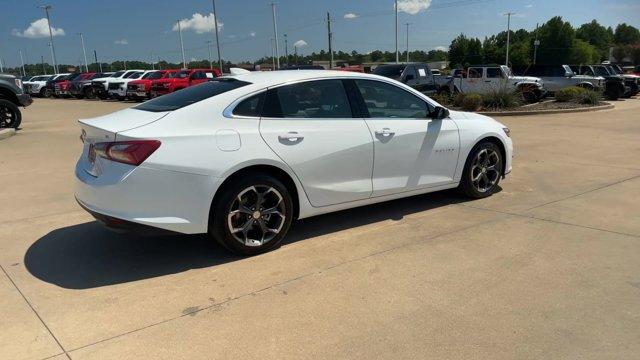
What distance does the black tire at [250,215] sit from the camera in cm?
420

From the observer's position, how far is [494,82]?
21.2 metres

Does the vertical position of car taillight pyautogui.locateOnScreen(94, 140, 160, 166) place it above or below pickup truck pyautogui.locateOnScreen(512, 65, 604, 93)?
above

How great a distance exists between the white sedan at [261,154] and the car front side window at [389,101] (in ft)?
0.04

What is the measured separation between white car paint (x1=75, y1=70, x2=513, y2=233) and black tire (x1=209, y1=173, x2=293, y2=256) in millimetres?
118

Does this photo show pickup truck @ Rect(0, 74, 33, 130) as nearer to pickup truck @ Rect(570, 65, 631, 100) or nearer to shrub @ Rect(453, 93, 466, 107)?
shrub @ Rect(453, 93, 466, 107)

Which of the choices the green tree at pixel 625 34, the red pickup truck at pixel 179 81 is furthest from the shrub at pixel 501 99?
the green tree at pixel 625 34

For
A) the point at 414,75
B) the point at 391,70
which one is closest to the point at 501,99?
the point at 414,75

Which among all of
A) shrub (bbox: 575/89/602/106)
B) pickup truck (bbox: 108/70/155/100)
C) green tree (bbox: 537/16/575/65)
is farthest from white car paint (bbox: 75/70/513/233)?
green tree (bbox: 537/16/575/65)

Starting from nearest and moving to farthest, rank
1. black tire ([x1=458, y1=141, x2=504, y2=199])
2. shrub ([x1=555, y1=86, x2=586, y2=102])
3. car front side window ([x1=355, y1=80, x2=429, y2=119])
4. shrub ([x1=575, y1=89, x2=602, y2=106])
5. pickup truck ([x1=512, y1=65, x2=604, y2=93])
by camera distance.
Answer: car front side window ([x1=355, y1=80, x2=429, y2=119])
black tire ([x1=458, y1=141, x2=504, y2=199])
shrub ([x1=575, y1=89, x2=602, y2=106])
shrub ([x1=555, y1=86, x2=586, y2=102])
pickup truck ([x1=512, y1=65, x2=604, y2=93])

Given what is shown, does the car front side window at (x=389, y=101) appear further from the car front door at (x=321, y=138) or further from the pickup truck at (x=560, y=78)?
the pickup truck at (x=560, y=78)

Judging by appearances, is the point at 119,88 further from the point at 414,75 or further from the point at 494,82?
the point at 494,82

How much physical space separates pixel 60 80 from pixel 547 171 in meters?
39.6

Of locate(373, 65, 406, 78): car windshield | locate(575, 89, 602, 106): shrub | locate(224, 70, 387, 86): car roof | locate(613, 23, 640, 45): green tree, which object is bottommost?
locate(575, 89, 602, 106): shrub

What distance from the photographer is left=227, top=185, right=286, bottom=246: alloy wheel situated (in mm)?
4285
